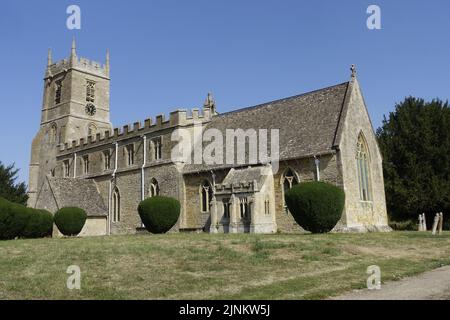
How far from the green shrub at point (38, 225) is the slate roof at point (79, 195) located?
3.27 m

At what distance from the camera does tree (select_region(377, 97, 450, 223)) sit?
32.8 metres

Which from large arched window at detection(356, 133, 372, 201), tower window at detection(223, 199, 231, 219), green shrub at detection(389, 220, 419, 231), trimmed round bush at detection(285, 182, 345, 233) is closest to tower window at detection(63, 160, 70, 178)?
tower window at detection(223, 199, 231, 219)

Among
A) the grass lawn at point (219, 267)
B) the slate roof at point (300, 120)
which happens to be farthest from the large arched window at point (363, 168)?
the grass lawn at point (219, 267)

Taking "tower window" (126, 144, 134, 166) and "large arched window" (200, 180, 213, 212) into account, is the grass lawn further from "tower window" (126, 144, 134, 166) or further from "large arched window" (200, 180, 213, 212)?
"tower window" (126, 144, 134, 166)

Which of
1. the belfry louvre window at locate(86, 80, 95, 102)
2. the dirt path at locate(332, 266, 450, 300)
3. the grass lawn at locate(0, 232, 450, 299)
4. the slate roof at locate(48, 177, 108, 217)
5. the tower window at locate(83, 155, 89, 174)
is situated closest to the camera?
the dirt path at locate(332, 266, 450, 300)

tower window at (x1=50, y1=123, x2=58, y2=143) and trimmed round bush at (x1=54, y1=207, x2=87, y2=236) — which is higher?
tower window at (x1=50, y1=123, x2=58, y2=143)

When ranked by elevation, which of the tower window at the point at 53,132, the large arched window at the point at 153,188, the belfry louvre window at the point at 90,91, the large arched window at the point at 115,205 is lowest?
the large arched window at the point at 115,205

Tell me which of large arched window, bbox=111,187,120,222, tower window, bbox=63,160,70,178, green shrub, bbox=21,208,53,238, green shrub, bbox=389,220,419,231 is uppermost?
tower window, bbox=63,160,70,178

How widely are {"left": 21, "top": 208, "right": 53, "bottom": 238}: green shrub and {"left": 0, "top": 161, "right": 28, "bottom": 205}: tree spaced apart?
1596 centimetres

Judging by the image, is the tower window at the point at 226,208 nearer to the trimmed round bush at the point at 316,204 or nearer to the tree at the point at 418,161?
the trimmed round bush at the point at 316,204

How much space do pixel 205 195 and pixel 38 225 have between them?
425 inches

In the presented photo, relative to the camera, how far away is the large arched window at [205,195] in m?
29.2

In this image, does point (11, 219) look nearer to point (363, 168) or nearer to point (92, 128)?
point (363, 168)

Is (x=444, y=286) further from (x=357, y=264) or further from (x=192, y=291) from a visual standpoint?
(x=192, y=291)
